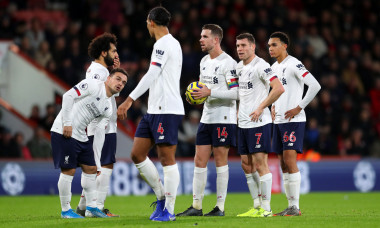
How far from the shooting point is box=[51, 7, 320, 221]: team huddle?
908 centimetres

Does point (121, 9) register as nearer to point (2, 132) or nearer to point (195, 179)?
point (2, 132)

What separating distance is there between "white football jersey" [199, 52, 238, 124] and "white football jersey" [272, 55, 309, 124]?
2.30ft

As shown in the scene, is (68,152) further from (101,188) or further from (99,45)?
(99,45)

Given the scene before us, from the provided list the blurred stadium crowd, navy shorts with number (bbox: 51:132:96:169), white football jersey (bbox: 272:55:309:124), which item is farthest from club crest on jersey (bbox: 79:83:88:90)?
the blurred stadium crowd

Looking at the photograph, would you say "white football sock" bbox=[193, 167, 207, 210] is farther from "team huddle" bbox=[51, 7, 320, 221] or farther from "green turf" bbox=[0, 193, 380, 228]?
"green turf" bbox=[0, 193, 380, 228]

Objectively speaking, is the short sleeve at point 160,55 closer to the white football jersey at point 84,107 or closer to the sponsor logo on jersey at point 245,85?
the white football jersey at point 84,107

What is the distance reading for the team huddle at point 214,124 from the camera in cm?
908

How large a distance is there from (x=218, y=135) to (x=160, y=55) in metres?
1.82

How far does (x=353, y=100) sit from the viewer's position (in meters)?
19.7

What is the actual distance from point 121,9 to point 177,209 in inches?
386

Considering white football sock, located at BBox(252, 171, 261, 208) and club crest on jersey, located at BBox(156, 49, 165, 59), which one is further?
white football sock, located at BBox(252, 171, 261, 208)

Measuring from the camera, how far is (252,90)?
9.52 metres

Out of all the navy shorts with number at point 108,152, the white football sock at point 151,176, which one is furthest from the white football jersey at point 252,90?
the navy shorts with number at point 108,152

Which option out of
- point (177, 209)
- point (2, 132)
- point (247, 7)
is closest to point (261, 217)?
point (177, 209)
